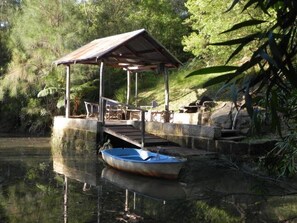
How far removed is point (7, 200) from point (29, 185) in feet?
5.82

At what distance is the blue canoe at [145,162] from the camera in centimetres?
1022

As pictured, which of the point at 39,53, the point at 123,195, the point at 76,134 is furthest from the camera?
the point at 39,53

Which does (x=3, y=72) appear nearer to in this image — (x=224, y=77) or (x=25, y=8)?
(x=25, y=8)

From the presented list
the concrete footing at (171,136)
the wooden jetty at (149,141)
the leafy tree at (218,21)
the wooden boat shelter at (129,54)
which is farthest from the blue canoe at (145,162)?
the leafy tree at (218,21)

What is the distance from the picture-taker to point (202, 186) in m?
9.84

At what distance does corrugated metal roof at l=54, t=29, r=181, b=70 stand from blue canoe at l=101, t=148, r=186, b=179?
149 inches

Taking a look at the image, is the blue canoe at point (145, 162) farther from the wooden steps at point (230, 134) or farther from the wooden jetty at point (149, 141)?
the wooden steps at point (230, 134)

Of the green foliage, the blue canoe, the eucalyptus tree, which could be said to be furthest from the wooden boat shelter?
the green foliage

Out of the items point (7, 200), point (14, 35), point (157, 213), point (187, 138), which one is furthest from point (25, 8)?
point (157, 213)

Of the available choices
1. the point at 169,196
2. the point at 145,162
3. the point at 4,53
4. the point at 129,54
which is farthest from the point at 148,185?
the point at 4,53

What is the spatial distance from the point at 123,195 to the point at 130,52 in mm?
7898

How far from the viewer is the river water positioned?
739 cm

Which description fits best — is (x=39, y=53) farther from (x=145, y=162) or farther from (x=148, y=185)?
(x=148, y=185)

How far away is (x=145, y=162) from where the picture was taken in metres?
10.5
